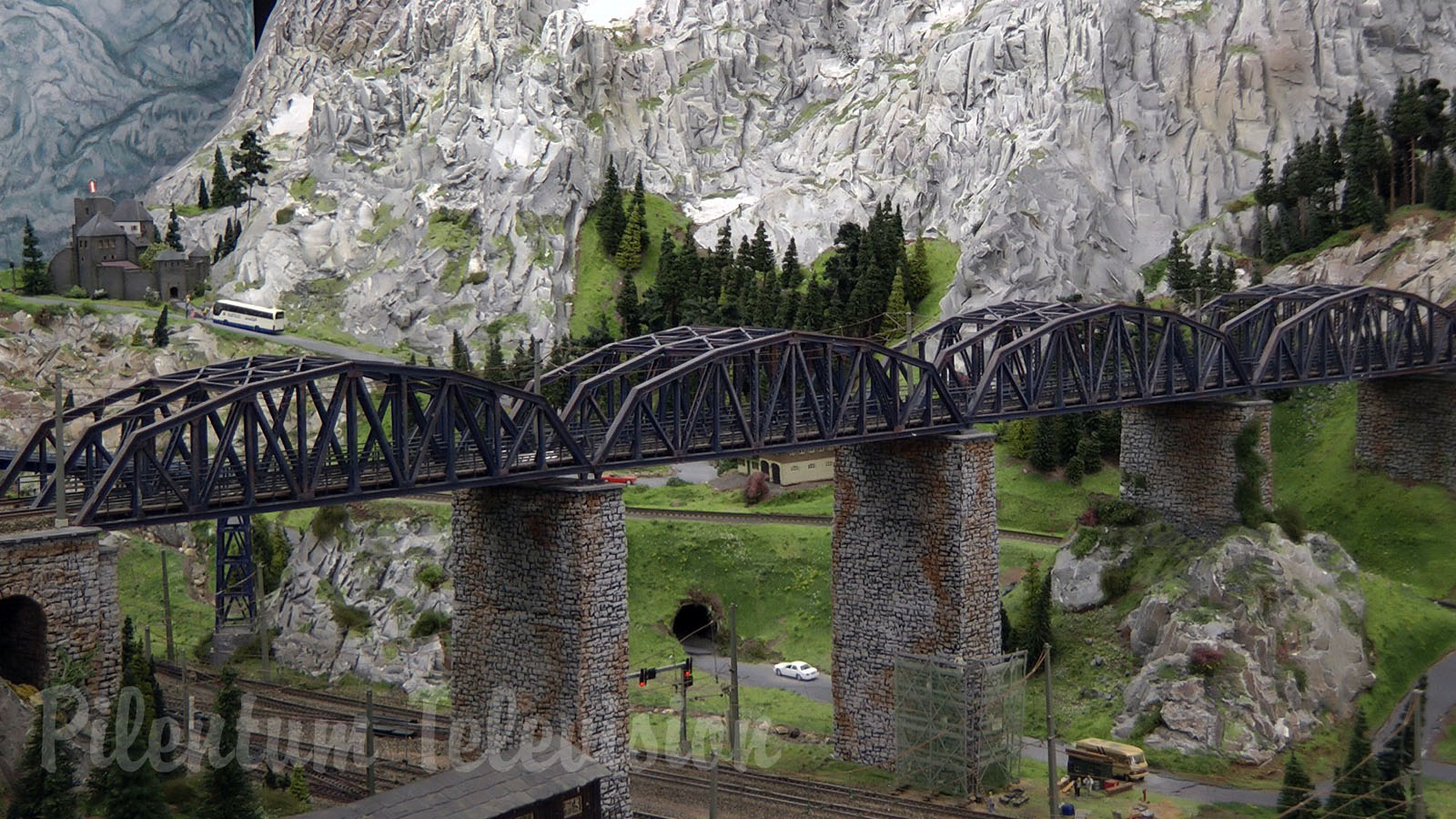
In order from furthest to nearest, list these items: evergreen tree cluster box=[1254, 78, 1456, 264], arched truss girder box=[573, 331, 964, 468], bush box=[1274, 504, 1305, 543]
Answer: evergreen tree cluster box=[1254, 78, 1456, 264] < bush box=[1274, 504, 1305, 543] < arched truss girder box=[573, 331, 964, 468]

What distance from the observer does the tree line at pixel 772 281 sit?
124375mm

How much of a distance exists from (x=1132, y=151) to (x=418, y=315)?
69.9 metres

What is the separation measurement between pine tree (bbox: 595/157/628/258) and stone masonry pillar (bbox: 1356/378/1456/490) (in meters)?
73.1

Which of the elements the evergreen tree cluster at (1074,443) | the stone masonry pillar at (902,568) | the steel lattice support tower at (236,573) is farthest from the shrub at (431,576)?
the evergreen tree cluster at (1074,443)

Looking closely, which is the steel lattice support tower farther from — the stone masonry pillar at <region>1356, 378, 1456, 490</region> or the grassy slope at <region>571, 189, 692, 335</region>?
the stone masonry pillar at <region>1356, 378, 1456, 490</region>

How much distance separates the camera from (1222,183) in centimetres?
14150


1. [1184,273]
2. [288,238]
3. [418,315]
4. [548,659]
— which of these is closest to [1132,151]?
[1184,273]

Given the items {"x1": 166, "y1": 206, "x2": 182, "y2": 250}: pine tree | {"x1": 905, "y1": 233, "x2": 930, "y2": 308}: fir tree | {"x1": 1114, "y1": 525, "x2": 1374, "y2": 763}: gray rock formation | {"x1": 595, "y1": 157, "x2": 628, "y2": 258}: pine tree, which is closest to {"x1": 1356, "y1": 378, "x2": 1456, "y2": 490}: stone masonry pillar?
{"x1": 1114, "y1": 525, "x2": 1374, "y2": 763}: gray rock formation

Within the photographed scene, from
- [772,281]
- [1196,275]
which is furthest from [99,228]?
[1196,275]

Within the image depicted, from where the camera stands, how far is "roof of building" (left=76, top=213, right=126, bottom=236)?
14325cm

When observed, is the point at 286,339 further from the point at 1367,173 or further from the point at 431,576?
the point at 1367,173

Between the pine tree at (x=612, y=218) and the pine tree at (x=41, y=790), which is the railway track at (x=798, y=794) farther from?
the pine tree at (x=612, y=218)

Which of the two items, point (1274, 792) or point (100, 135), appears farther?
A: point (100, 135)

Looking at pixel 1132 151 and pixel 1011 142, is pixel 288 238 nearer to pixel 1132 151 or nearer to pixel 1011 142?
pixel 1011 142
